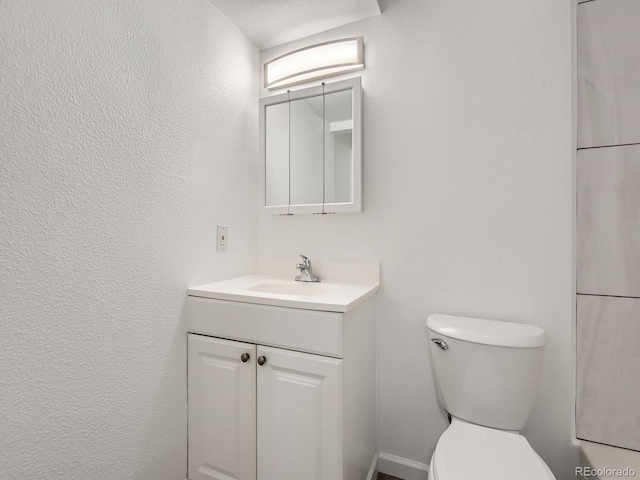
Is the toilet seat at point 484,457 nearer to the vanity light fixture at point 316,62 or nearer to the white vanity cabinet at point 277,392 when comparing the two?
the white vanity cabinet at point 277,392

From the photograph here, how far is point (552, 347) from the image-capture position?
45.8 inches

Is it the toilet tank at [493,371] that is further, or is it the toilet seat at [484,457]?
the toilet tank at [493,371]

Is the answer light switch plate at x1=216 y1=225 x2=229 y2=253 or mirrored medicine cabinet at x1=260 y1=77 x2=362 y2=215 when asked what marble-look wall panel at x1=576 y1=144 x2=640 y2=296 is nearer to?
mirrored medicine cabinet at x1=260 y1=77 x2=362 y2=215

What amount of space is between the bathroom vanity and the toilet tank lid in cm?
31

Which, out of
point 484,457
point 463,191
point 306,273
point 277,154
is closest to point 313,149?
point 277,154

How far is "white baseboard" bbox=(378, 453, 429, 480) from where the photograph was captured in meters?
1.35

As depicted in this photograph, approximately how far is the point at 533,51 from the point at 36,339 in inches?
75.7

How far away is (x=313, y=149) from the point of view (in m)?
1.53

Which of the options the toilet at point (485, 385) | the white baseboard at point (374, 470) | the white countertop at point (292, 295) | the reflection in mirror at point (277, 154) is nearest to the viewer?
the toilet at point (485, 385)

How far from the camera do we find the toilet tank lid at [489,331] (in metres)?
1.04

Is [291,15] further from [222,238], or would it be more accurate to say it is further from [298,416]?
[298,416]

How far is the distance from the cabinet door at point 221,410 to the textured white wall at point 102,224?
0.21ft

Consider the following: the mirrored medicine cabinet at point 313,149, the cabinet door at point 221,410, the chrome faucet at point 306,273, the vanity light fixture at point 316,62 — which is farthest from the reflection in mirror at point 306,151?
the cabinet door at point 221,410

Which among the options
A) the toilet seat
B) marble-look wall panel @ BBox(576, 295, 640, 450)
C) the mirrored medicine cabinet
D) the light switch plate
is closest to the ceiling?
A: the mirrored medicine cabinet
